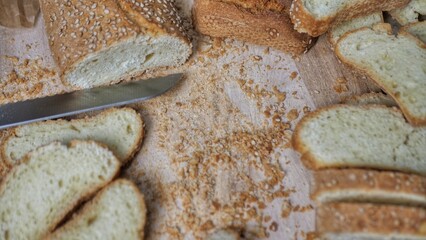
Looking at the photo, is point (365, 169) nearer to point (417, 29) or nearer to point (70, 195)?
point (417, 29)

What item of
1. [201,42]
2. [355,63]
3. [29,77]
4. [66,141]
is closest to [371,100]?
[355,63]

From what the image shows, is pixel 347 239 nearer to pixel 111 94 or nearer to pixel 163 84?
Result: pixel 163 84

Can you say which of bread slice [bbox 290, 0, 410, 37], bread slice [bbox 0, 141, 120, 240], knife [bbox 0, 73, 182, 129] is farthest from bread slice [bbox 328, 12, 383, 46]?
bread slice [bbox 0, 141, 120, 240]

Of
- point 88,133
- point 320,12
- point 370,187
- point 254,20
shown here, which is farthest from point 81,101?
point 370,187

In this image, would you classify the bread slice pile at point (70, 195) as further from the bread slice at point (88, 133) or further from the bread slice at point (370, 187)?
the bread slice at point (370, 187)

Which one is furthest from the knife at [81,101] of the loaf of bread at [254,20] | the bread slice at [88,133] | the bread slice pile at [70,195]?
the loaf of bread at [254,20]

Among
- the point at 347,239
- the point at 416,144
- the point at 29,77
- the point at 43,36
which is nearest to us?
the point at 347,239
